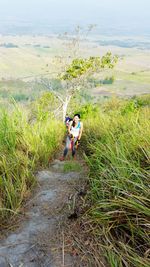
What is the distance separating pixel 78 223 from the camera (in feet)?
12.1

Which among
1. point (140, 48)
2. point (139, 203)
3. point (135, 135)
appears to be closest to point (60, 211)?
point (139, 203)

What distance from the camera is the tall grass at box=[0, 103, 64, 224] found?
422 centimetres

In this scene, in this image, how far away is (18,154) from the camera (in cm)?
518

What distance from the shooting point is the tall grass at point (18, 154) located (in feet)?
13.9

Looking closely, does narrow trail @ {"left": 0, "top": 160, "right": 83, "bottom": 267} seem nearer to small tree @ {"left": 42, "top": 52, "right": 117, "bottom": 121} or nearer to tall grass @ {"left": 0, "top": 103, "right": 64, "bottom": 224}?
tall grass @ {"left": 0, "top": 103, "right": 64, "bottom": 224}

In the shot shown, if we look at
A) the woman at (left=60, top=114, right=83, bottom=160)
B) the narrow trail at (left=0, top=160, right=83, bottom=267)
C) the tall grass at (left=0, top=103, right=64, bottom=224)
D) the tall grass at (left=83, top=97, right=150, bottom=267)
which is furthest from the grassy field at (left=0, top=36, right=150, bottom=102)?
the tall grass at (left=83, top=97, right=150, bottom=267)

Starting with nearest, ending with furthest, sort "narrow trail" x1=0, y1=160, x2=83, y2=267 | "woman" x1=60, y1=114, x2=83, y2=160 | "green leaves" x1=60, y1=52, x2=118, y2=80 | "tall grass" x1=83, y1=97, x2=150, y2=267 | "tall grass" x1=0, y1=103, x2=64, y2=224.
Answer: "tall grass" x1=83, y1=97, x2=150, y2=267 → "narrow trail" x1=0, y1=160, x2=83, y2=267 → "tall grass" x1=0, y1=103, x2=64, y2=224 → "woman" x1=60, y1=114, x2=83, y2=160 → "green leaves" x1=60, y1=52, x2=118, y2=80

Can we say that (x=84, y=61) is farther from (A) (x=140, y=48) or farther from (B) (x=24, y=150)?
(A) (x=140, y=48)

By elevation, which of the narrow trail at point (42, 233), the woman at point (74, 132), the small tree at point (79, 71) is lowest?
the small tree at point (79, 71)

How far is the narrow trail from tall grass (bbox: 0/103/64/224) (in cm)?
19

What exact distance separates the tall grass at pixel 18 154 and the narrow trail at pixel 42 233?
19 cm

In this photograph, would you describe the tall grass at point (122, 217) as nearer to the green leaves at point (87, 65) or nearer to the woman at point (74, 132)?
the woman at point (74, 132)

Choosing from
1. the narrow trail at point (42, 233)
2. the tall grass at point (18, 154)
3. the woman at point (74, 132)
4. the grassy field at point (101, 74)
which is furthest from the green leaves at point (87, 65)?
the narrow trail at point (42, 233)

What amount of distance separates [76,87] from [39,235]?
682 inches
